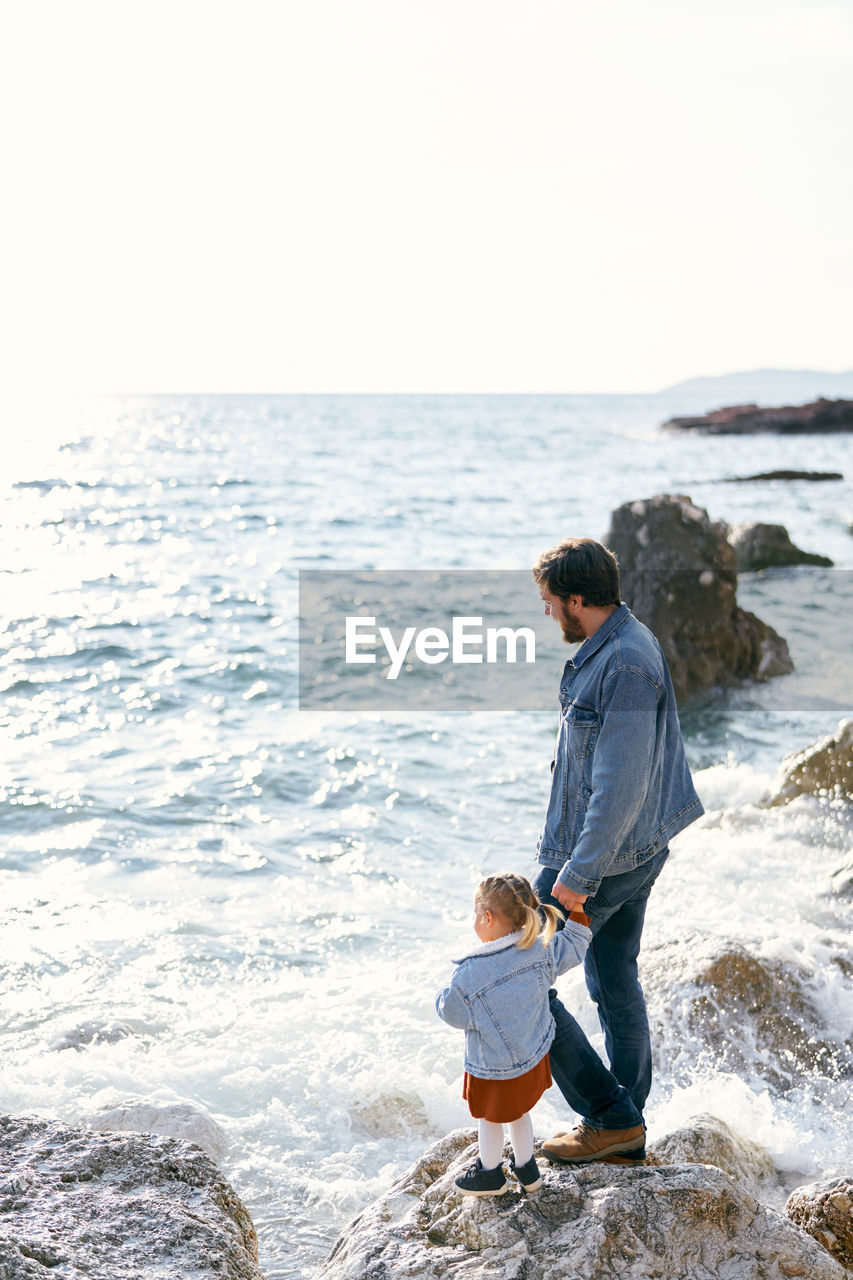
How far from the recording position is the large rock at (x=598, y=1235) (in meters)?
2.97

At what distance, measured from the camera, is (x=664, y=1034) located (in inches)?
218

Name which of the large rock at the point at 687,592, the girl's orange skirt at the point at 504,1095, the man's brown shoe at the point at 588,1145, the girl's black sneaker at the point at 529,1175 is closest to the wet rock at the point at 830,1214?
the man's brown shoe at the point at 588,1145

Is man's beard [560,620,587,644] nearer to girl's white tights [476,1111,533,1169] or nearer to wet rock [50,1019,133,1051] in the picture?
girl's white tights [476,1111,533,1169]

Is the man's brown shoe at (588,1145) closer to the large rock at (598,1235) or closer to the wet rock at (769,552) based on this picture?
the large rock at (598,1235)

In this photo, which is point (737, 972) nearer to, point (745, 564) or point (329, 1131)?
point (329, 1131)

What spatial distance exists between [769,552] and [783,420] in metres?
58.2

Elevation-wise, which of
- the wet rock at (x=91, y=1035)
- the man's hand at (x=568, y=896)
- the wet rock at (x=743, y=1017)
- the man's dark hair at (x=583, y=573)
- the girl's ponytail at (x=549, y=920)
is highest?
the man's dark hair at (x=583, y=573)

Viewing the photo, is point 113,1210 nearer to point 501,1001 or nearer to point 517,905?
point 501,1001

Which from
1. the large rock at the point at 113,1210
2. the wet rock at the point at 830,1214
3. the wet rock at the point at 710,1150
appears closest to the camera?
the large rock at the point at 113,1210

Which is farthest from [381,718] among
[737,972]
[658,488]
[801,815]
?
[658,488]

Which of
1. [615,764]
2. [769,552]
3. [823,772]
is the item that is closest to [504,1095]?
[615,764]

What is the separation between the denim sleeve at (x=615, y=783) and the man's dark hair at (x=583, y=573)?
252mm

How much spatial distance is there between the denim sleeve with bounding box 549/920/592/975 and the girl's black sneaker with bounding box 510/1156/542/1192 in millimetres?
556

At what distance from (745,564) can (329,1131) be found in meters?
17.1
